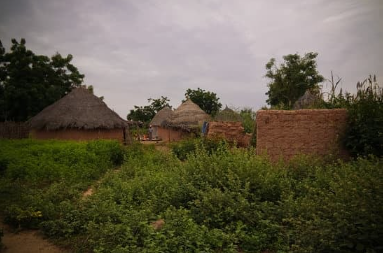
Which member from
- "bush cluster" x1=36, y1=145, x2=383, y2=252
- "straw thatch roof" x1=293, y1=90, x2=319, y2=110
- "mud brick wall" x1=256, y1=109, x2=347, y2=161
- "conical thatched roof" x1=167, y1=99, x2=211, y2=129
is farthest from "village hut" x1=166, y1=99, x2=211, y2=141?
"bush cluster" x1=36, y1=145, x2=383, y2=252

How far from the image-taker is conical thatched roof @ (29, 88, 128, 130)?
15.3 metres

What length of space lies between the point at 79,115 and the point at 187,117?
7.49 m

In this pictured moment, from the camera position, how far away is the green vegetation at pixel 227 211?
276 cm

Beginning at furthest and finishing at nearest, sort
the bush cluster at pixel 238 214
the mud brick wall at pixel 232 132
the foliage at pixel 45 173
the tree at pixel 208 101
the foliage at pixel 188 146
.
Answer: the tree at pixel 208 101 < the mud brick wall at pixel 232 132 < the foliage at pixel 188 146 < the foliage at pixel 45 173 < the bush cluster at pixel 238 214

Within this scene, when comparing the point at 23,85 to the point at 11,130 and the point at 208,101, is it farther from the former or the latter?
→ the point at 208,101

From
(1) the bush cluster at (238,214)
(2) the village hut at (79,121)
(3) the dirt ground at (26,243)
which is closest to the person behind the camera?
(1) the bush cluster at (238,214)

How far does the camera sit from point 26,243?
3.89m

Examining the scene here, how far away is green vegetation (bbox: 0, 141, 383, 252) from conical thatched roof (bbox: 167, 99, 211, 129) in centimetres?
1283

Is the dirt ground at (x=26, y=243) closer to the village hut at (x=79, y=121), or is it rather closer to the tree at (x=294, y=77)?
the village hut at (x=79, y=121)

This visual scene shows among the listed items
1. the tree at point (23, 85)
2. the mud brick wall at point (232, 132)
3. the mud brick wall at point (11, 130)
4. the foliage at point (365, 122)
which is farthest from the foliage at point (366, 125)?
the tree at point (23, 85)

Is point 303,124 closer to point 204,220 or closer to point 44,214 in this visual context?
point 204,220

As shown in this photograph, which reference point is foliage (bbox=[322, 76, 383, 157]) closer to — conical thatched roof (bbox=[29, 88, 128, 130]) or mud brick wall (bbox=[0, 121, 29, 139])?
conical thatched roof (bbox=[29, 88, 128, 130])

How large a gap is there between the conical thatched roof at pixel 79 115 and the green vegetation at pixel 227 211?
374 inches

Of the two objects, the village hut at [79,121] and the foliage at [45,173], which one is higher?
the village hut at [79,121]
